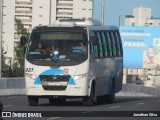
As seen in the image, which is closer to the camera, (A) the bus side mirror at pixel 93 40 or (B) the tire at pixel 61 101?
(A) the bus side mirror at pixel 93 40

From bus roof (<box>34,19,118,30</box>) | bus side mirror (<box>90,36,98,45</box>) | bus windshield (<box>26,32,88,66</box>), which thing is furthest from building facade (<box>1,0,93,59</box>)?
bus windshield (<box>26,32,88,66</box>)

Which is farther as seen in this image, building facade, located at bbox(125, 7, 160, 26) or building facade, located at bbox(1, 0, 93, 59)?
building facade, located at bbox(125, 7, 160, 26)

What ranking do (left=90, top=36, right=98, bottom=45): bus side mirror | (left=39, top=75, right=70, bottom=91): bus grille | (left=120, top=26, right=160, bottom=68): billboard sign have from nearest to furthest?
(left=39, top=75, right=70, bottom=91): bus grille → (left=90, top=36, right=98, bottom=45): bus side mirror → (left=120, top=26, right=160, bottom=68): billboard sign

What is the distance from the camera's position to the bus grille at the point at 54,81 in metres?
32.7

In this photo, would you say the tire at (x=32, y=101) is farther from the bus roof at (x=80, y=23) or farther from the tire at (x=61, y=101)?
the bus roof at (x=80, y=23)

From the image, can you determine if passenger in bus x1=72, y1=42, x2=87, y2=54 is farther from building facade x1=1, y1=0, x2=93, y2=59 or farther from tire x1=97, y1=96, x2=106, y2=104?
building facade x1=1, y1=0, x2=93, y2=59

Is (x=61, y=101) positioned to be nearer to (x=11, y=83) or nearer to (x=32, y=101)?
(x=32, y=101)

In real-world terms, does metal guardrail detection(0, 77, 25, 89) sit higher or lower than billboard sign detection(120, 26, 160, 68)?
higher

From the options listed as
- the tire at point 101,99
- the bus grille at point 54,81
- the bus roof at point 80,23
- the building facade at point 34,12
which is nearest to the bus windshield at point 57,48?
the bus grille at point 54,81

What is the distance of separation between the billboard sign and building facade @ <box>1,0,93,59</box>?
1079 inches

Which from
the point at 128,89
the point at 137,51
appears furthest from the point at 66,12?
the point at 128,89

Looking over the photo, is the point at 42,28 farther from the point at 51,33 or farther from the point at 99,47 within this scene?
the point at 99,47

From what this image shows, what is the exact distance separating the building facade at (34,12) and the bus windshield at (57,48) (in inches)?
3663

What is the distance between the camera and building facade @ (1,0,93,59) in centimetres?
12850
